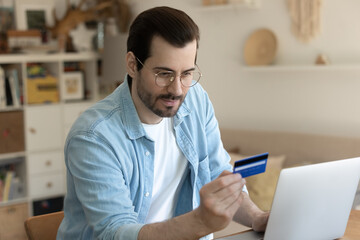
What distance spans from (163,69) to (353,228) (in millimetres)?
788

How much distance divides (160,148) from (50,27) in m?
2.99

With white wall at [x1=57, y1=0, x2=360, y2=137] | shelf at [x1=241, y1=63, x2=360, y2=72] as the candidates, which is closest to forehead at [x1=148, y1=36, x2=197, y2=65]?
shelf at [x1=241, y1=63, x2=360, y2=72]

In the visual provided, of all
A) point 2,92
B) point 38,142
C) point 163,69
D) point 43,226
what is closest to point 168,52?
point 163,69

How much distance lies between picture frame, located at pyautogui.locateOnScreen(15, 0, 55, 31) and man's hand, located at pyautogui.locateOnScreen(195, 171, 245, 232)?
134 inches

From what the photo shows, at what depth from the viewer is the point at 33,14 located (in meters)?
4.19

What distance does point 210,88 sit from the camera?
3.78m

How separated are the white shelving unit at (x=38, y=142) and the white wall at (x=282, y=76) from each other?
1165 millimetres

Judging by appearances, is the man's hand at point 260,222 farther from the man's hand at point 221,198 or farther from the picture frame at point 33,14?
the picture frame at point 33,14

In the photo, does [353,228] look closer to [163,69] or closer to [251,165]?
[251,165]

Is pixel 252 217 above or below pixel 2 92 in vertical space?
above

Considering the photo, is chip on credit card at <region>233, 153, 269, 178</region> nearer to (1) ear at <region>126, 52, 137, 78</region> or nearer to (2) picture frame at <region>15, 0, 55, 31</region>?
(1) ear at <region>126, 52, 137, 78</region>

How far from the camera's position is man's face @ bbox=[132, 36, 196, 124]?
4.71 feet

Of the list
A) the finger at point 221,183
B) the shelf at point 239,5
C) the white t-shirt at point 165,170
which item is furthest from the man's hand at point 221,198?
the shelf at point 239,5

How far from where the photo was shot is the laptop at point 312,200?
4.02 ft
